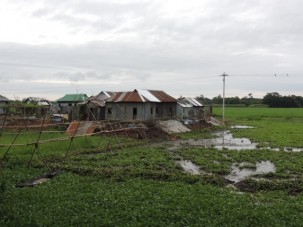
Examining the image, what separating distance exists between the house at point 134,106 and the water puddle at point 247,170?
80.8 feet

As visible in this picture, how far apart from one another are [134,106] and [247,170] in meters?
27.4

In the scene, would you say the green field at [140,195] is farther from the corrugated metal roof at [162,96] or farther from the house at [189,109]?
the house at [189,109]

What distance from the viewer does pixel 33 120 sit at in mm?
40531

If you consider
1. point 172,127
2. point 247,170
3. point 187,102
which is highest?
point 187,102

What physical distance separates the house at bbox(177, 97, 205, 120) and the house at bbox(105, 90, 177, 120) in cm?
604

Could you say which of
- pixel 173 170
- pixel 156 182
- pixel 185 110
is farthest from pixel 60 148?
pixel 185 110

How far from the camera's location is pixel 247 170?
66.1 feet

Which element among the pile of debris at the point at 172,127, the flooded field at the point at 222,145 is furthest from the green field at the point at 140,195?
the pile of debris at the point at 172,127

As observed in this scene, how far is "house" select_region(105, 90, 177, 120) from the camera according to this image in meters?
45.8

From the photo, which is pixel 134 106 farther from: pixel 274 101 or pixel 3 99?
pixel 274 101

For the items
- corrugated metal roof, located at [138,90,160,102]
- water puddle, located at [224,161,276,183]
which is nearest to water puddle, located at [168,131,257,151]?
water puddle, located at [224,161,276,183]

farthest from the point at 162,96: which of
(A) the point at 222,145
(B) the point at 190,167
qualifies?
(B) the point at 190,167

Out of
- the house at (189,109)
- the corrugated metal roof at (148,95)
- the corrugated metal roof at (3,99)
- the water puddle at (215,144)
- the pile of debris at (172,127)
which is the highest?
the corrugated metal roof at (148,95)

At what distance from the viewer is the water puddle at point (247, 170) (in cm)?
1808
